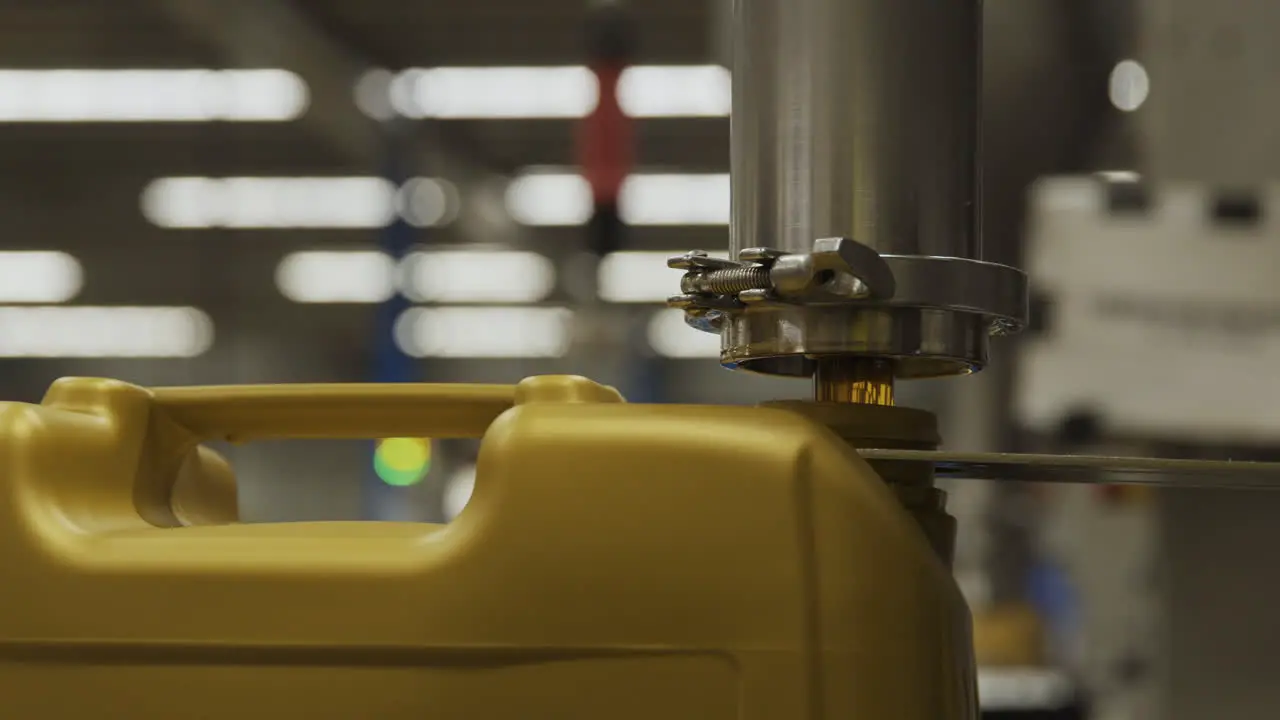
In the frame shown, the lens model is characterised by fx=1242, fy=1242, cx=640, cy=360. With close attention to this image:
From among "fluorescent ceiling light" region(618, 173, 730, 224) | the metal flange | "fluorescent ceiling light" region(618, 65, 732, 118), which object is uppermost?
"fluorescent ceiling light" region(618, 65, 732, 118)

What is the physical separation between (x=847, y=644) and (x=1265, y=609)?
75cm

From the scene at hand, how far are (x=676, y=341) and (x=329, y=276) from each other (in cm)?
194

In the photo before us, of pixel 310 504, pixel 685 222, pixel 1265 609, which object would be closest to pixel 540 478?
pixel 1265 609

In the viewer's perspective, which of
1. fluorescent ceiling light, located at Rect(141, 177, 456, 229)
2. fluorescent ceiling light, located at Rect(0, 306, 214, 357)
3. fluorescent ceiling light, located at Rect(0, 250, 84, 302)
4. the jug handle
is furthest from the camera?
fluorescent ceiling light, located at Rect(0, 306, 214, 357)

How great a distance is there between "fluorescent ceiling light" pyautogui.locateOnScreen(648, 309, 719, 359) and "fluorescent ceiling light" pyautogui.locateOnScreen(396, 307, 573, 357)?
0.53 meters

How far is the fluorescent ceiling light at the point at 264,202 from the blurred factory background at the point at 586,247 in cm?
2

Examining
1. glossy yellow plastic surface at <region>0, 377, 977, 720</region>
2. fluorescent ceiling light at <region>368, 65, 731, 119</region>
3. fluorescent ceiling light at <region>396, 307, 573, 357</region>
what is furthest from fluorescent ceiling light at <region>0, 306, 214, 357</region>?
glossy yellow plastic surface at <region>0, 377, 977, 720</region>

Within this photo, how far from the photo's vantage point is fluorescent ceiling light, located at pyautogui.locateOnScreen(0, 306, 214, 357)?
7.11 m

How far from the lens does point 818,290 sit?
36 cm

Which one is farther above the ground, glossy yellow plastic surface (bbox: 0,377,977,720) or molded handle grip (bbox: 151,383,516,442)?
molded handle grip (bbox: 151,383,516,442)

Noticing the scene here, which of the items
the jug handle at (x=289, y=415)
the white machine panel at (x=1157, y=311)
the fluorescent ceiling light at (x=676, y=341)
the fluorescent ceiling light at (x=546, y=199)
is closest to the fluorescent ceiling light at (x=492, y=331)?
the fluorescent ceiling light at (x=676, y=341)

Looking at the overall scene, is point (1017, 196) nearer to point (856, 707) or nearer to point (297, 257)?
point (856, 707)

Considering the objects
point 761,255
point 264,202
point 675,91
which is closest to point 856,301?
point 761,255

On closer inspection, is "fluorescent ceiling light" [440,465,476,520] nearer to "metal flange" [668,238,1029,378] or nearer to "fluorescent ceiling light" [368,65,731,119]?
"fluorescent ceiling light" [368,65,731,119]
